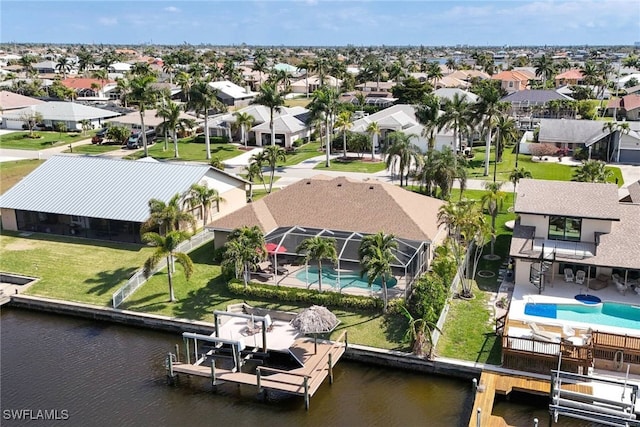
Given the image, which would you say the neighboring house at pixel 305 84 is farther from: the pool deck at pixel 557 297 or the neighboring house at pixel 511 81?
the pool deck at pixel 557 297

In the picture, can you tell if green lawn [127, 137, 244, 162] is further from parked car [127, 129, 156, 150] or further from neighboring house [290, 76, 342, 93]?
neighboring house [290, 76, 342, 93]

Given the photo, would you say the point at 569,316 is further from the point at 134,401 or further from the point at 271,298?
the point at 134,401

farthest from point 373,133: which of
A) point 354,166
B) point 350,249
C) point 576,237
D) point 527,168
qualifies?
point 576,237

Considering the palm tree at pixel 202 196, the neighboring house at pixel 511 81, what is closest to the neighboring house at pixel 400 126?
A: the palm tree at pixel 202 196

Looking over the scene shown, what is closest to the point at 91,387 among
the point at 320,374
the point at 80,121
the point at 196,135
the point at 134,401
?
the point at 134,401

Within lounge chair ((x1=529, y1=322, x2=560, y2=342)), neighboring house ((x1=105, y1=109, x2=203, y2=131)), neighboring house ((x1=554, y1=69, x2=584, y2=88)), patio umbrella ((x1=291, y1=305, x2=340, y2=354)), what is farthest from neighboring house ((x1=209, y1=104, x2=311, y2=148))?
neighboring house ((x1=554, y1=69, x2=584, y2=88))

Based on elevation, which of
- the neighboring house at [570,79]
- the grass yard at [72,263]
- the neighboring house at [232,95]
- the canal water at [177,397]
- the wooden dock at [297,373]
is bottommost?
the canal water at [177,397]
